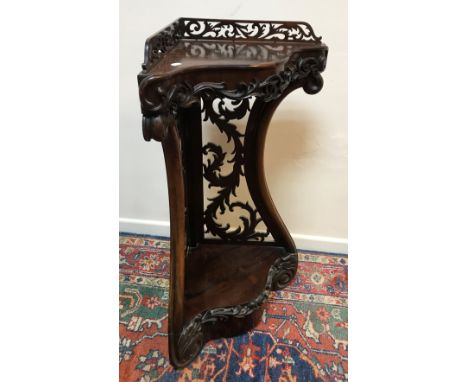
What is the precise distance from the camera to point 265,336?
99 centimetres

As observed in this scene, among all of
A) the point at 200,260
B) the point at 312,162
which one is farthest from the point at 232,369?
the point at 312,162

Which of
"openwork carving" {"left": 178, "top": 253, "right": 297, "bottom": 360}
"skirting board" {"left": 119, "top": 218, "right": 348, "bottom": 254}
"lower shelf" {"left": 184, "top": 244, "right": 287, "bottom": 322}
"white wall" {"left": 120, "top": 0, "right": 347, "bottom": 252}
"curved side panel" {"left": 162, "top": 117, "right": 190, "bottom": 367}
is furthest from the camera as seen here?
"skirting board" {"left": 119, "top": 218, "right": 348, "bottom": 254}

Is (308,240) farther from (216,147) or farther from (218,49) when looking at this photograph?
(218,49)

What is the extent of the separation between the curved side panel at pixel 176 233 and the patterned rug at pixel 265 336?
0.32 ft

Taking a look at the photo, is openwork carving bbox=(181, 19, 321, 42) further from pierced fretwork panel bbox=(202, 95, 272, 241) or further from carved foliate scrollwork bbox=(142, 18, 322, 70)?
pierced fretwork panel bbox=(202, 95, 272, 241)

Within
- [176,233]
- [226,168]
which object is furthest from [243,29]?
[176,233]

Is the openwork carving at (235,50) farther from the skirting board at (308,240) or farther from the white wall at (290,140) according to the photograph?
the skirting board at (308,240)

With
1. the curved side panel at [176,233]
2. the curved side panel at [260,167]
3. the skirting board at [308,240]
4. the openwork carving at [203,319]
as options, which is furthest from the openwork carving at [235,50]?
the skirting board at [308,240]

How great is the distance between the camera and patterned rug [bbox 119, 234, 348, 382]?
886 millimetres

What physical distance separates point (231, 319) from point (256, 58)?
70 centimetres

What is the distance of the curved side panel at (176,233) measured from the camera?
28.4 inches

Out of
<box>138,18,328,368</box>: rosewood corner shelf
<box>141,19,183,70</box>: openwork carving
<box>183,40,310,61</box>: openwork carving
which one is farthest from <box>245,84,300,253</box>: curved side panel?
<box>141,19,183,70</box>: openwork carving

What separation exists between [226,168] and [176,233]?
1.82 feet

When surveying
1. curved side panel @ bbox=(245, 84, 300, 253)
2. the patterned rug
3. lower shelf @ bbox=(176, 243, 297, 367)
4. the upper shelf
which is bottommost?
the patterned rug
